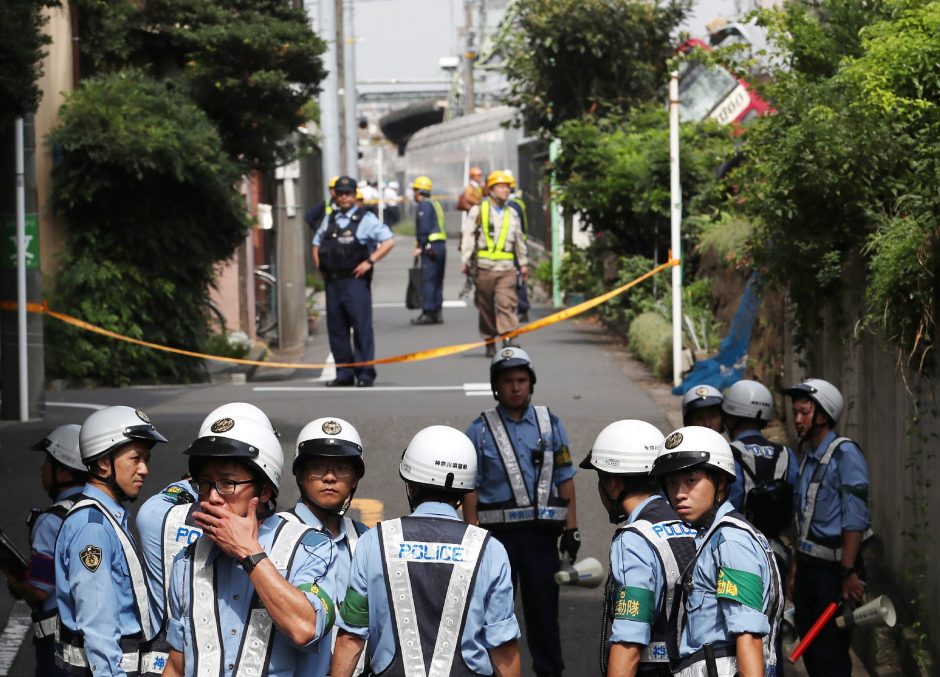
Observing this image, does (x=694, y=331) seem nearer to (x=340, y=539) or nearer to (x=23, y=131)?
(x=23, y=131)

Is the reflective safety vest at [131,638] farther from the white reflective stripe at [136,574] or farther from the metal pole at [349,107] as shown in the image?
the metal pole at [349,107]

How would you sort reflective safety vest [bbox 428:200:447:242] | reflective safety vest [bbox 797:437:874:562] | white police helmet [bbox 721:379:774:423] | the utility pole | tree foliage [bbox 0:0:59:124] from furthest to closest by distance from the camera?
the utility pole < reflective safety vest [bbox 428:200:447:242] < tree foliage [bbox 0:0:59:124] < white police helmet [bbox 721:379:774:423] < reflective safety vest [bbox 797:437:874:562]

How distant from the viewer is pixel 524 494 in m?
7.45

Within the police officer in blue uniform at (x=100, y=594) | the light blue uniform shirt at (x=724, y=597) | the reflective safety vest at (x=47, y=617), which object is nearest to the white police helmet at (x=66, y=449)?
the reflective safety vest at (x=47, y=617)

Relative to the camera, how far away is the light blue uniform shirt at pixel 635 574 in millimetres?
4902

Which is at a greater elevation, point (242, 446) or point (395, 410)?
point (242, 446)

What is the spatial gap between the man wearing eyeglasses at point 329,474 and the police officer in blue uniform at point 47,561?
965 mm

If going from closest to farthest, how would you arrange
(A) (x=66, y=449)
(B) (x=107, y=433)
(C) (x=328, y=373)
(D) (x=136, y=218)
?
1. (B) (x=107, y=433)
2. (A) (x=66, y=449)
3. (D) (x=136, y=218)
4. (C) (x=328, y=373)

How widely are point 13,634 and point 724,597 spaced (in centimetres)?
491

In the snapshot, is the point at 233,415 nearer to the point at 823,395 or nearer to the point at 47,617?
the point at 47,617

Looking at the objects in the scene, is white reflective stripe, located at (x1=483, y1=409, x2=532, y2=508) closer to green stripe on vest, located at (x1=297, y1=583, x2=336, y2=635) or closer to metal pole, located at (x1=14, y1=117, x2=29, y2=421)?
green stripe on vest, located at (x1=297, y1=583, x2=336, y2=635)

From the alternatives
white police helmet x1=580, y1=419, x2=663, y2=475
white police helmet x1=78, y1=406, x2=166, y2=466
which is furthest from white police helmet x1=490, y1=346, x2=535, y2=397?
white police helmet x1=78, y1=406, x2=166, y2=466

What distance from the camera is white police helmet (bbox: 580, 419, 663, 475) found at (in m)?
5.50

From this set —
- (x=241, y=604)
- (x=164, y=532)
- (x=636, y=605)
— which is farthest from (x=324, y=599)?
(x=636, y=605)
